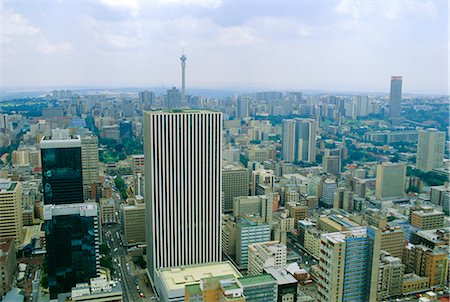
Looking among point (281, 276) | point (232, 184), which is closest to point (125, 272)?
point (281, 276)

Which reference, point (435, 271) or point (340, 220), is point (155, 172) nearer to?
point (340, 220)

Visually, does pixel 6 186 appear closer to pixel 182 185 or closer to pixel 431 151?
pixel 182 185

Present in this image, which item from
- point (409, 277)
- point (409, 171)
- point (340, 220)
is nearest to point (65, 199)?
point (340, 220)

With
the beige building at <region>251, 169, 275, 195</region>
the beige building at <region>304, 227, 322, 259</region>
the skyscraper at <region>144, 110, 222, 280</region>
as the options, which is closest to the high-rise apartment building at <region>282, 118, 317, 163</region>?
the beige building at <region>251, 169, 275, 195</region>

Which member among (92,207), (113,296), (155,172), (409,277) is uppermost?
(155,172)

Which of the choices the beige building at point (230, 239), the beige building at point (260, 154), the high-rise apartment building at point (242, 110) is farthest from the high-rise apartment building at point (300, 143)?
the beige building at point (230, 239)

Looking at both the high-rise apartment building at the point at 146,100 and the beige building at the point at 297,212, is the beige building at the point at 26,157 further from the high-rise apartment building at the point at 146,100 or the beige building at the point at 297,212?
the beige building at the point at 297,212
